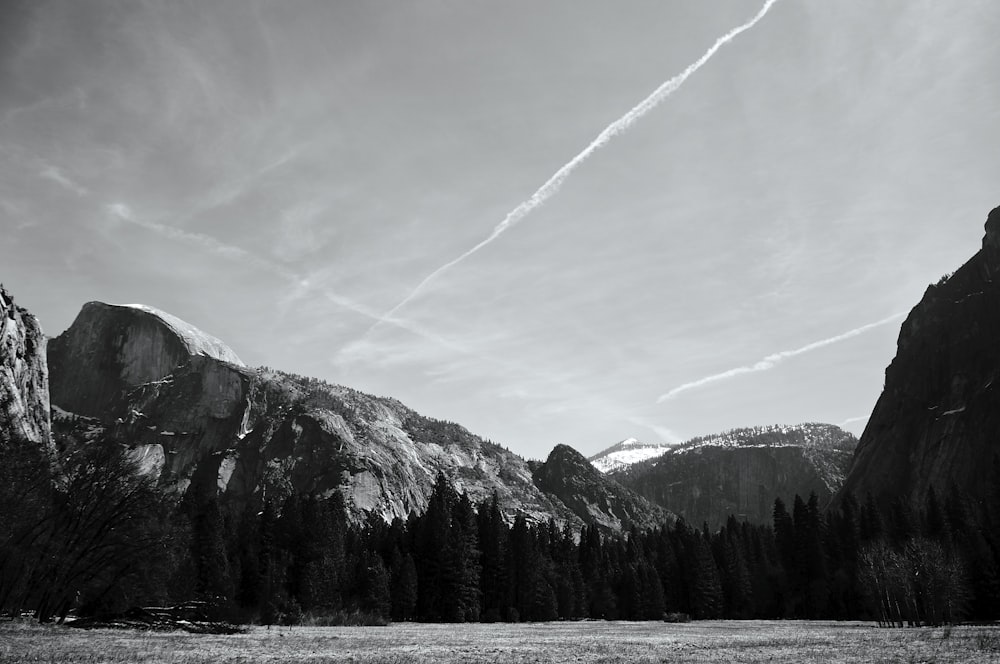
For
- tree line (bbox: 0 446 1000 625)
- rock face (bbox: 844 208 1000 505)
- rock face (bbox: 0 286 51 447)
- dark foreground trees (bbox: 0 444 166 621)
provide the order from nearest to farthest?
dark foreground trees (bbox: 0 444 166 621) → tree line (bbox: 0 446 1000 625) → rock face (bbox: 0 286 51 447) → rock face (bbox: 844 208 1000 505)

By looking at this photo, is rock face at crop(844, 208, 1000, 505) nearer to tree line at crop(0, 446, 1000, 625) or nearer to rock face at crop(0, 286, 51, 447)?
tree line at crop(0, 446, 1000, 625)

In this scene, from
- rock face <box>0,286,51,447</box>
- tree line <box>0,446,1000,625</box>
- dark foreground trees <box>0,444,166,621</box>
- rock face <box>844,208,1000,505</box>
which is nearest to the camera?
dark foreground trees <box>0,444,166,621</box>

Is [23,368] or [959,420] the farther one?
[959,420]

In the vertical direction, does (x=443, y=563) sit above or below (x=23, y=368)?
below

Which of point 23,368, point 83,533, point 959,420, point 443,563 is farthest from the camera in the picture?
point 959,420

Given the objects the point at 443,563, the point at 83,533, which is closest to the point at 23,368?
the point at 443,563

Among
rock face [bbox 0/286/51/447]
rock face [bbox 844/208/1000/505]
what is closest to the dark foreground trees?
rock face [bbox 0/286/51/447]

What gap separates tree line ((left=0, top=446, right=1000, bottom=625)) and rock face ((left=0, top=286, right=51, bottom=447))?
72.3 meters

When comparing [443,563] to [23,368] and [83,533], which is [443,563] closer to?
[83,533]

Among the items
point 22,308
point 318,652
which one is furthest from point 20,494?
point 22,308

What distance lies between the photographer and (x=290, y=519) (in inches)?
4070

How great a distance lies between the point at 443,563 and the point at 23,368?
136205mm

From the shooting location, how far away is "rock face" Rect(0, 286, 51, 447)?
151m

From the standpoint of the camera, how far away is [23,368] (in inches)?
6599
